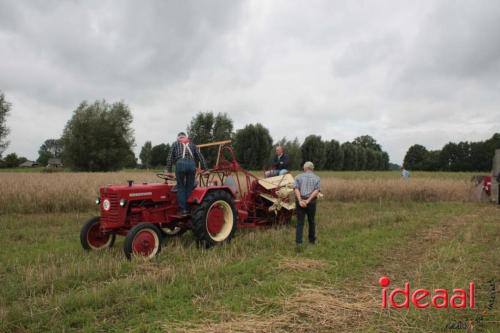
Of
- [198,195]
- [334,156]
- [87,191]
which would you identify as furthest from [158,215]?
[334,156]

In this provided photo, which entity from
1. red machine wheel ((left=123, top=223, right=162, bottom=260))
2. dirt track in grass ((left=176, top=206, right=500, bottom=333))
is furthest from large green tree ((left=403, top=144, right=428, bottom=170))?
red machine wheel ((left=123, top=223, right=162, bottom=260))

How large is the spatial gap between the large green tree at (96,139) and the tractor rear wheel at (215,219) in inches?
1457

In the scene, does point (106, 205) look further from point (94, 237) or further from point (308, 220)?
point (308, 220)

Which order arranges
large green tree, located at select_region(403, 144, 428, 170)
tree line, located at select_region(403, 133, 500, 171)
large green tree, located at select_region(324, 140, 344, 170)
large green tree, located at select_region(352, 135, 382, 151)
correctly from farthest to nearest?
large green tree, located at select_region(352, 135, 382, 151) < large green tree, located at select_region(403, 144, 428, 170) < tree line, located at select_region(403, 133, 500, 171) < large green tree, located at select_region(324, 140, 344, 170)

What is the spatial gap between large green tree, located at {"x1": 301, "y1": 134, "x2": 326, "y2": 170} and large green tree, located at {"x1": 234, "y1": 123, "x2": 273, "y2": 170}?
55.8ft

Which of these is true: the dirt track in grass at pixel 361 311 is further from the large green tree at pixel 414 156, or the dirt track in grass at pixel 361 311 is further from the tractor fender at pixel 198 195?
the large green tree at pixel 414 156

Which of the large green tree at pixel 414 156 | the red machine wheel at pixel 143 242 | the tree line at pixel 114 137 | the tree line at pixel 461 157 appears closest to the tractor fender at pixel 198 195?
the red machine wheel at pixel 143 242

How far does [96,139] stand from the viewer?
41625 millimetres

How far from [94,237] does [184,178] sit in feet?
6.50

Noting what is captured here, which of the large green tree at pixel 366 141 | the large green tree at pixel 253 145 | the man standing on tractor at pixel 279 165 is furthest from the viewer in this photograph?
the large green tree at pixel 366 141

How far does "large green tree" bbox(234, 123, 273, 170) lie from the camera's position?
4775cm

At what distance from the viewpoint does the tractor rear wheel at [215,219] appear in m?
6.66

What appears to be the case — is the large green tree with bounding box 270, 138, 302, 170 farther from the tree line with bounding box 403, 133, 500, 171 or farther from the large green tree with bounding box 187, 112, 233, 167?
the tree line with bounding box 403, 133, 500, 171

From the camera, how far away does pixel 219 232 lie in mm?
7164
